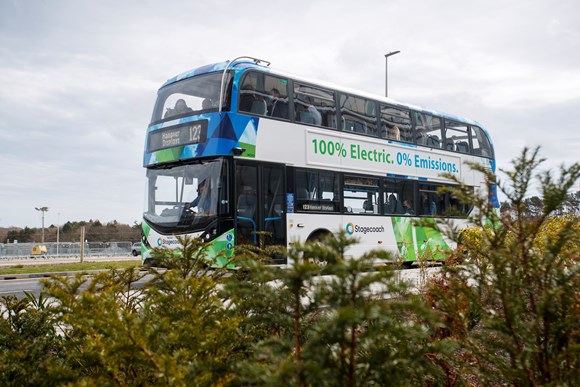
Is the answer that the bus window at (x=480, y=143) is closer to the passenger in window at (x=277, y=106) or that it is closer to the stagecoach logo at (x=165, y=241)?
the passenger in window at (x=277, y=106)

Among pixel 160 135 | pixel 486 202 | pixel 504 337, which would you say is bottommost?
pixel 504 337

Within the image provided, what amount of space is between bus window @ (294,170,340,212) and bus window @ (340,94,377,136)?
1.46 m

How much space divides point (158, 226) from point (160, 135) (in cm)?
197

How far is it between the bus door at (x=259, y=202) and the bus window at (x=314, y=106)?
1.49 metres

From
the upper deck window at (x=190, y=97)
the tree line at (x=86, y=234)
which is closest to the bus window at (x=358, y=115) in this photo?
the upper deck window at (x=190, y=97)

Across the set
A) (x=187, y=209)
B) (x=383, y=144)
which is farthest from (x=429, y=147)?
(x=187, y=209)

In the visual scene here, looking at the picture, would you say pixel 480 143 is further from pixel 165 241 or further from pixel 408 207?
pixel 165 241

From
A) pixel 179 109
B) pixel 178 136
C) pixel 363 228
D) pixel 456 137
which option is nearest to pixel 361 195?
pixel 363 228

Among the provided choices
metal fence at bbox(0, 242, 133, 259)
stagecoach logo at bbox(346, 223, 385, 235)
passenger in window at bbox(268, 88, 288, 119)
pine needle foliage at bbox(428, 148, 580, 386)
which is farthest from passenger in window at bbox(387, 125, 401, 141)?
metal fence at bbox(0, 242, 133, 259)

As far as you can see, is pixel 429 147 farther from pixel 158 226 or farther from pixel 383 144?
pixel 158 226

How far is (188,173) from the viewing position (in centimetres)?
1060

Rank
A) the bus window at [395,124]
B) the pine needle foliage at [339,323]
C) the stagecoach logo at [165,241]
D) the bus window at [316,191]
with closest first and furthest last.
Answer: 1. the pine needle foliage at [339,323]
2. the stagecoach logo at [165,241]
3. the bus window at [316,191]
4. the bus window at [395,124]

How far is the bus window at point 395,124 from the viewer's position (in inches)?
542

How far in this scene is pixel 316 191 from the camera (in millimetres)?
11703
